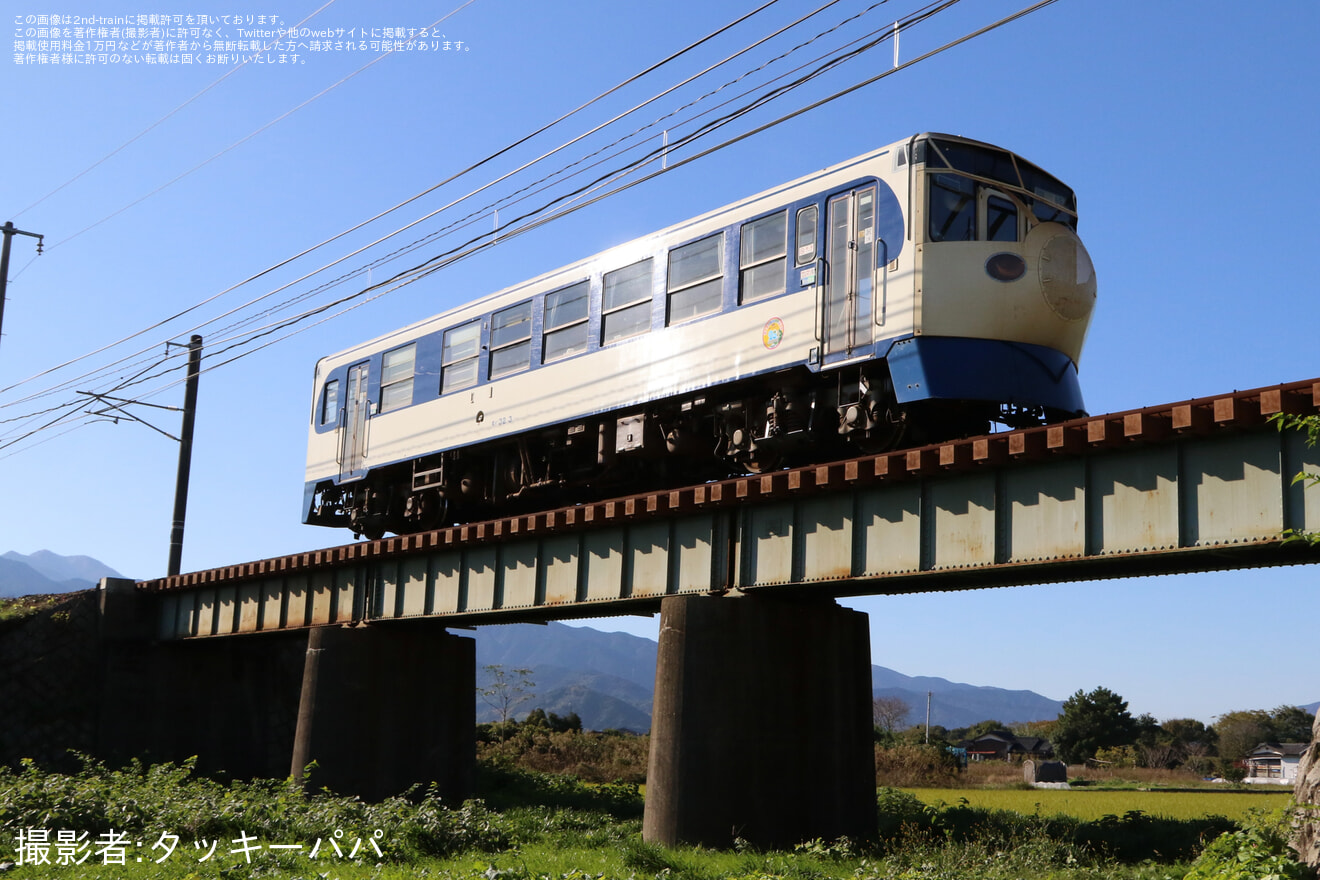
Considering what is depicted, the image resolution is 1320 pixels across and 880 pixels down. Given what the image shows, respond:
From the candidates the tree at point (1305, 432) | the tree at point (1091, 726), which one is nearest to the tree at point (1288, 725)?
the tree at point (1091, 726)

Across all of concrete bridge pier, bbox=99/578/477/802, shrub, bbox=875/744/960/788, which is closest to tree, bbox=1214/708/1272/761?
shrub, bbox=875/744/960/788

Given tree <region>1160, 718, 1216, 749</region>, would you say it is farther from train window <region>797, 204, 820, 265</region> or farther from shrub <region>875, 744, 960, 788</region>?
train window <region>797, 204, 820, 265</region>

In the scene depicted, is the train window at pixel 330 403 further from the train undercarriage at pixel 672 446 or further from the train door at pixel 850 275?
the train door at pixel 850 275

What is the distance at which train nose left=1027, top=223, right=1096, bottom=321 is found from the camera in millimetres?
14750

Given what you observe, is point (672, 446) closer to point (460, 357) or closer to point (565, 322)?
point (565, 322)

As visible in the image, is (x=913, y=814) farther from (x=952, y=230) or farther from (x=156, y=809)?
(x=156, y=809)

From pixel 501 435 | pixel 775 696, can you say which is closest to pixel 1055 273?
pixel 775 696

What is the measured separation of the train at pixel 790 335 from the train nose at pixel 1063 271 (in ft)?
0.10

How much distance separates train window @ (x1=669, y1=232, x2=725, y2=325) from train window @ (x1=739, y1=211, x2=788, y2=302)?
41 centimetres

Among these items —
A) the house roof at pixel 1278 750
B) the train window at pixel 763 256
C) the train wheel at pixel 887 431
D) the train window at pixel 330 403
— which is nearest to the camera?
the train wheel at pixel 887 431

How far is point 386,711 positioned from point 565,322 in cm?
897

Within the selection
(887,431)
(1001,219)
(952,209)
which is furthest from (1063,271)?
(887,431)

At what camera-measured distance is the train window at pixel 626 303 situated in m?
17.8

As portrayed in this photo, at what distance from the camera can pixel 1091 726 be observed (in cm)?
8875
